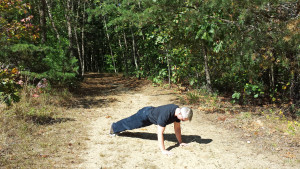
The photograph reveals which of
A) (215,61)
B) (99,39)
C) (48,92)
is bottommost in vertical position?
(48,92)

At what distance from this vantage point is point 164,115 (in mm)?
4871

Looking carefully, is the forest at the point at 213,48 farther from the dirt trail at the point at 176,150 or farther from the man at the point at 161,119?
the man at the point at 161,119

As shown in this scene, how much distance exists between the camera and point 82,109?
8.70m

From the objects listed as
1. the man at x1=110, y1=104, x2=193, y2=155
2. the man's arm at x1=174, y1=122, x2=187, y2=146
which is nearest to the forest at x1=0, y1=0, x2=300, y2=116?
the man at x1=110, y1=104, x2=193, y2=155

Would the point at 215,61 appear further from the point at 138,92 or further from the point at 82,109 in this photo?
the point at 82,109

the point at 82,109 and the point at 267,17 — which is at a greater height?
the point at 267,17

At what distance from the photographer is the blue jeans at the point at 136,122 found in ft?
Answer: 17.8

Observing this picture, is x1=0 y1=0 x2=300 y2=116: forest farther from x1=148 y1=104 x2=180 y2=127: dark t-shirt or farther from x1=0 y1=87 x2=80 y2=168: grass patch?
x1=148 y1=104 x2=180 y2=127: dark t-shirt

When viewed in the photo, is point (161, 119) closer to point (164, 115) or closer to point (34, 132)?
point (164, 115)

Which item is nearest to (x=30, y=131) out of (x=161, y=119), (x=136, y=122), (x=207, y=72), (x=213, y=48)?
(x=136, y=122)

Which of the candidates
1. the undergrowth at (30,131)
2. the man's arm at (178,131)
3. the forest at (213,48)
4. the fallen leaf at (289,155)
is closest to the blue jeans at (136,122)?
the man's arm at (178,131)

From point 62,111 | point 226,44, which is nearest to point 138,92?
point 62,111

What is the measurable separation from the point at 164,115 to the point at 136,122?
944 mm

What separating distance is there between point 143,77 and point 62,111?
32.8 feet
